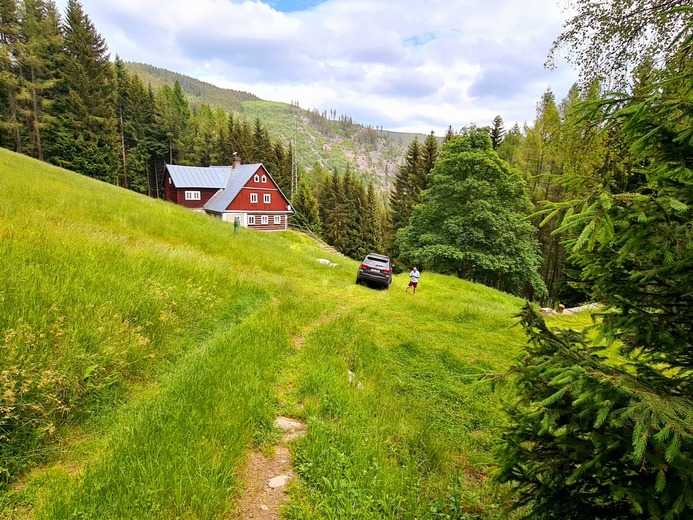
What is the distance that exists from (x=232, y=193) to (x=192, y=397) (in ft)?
122

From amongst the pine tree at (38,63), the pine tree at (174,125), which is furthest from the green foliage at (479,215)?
the pine tree at (174,125)

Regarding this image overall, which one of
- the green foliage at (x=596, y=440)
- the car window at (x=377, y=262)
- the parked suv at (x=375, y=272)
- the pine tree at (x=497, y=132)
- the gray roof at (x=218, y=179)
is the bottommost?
the parked suv at (x=375, y=272)

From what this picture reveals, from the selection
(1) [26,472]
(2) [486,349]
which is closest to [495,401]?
(2) [486,349]

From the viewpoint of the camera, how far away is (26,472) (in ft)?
9.69

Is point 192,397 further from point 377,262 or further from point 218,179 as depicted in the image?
point 218,179

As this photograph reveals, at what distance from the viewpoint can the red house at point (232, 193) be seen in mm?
38438

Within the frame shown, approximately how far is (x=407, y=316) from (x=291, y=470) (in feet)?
26.9

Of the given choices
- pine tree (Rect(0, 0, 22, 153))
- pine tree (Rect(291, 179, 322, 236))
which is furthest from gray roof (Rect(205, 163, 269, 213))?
pine tree (Rect(0, 0, 22, 153))

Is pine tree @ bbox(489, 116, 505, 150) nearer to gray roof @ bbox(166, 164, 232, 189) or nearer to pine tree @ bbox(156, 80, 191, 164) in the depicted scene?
gray roof @ bbox(166, 164, 232, 189)

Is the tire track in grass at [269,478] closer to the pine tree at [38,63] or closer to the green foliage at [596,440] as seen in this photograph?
the green foliage at [596,440]

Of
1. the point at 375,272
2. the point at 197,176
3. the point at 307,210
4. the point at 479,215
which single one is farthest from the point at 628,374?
the point at 307,210

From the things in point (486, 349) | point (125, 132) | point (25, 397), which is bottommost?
point (486, 349)

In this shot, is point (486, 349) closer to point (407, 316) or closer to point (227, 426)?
point (407, 316)

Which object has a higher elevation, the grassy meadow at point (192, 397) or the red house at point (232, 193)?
the red house at point (232, 193)
